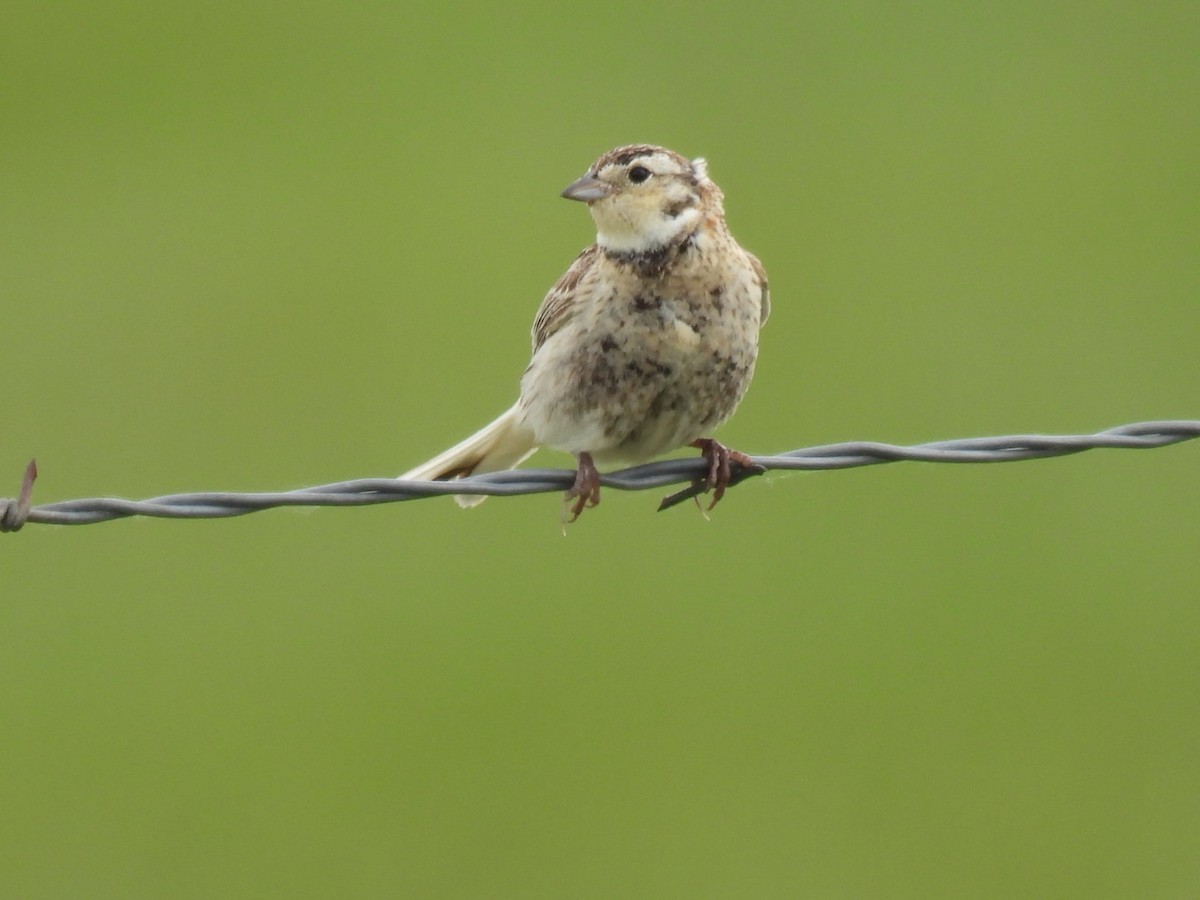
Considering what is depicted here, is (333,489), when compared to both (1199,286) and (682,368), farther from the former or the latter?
(1199,286)

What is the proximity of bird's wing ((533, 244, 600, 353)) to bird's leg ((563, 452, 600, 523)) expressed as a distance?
47 centimetres

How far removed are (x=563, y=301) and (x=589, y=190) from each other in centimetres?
36

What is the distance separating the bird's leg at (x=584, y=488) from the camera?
17.7 feet

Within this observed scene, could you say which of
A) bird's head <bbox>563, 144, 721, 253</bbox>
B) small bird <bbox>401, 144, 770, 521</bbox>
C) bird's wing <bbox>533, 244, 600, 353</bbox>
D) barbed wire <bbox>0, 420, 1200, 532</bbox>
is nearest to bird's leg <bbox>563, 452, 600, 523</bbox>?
small bird <bbox>401, 144, 770, 521</bbox>

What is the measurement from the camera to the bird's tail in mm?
6527

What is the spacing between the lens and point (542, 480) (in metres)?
5.00

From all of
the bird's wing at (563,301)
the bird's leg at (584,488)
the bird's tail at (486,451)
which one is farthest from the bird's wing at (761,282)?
the bird's tail at (486,451)

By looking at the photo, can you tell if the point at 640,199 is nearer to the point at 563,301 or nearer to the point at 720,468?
the point at 563,301

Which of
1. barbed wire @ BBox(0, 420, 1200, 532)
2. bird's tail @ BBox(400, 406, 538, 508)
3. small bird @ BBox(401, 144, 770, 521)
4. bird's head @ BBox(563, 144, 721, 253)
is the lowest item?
barbed wire @ BBox(0, 420, 1200, 532)

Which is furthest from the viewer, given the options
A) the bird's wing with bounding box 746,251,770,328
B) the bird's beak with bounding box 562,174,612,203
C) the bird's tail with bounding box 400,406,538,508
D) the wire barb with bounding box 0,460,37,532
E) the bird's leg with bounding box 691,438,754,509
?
the bird's tail with bounding box 400,406,538,508

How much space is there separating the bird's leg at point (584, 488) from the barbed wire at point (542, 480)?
0.16 meters

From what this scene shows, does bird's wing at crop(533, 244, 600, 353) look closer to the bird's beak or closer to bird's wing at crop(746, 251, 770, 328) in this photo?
the bird's beak

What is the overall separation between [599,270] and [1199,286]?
6912mm

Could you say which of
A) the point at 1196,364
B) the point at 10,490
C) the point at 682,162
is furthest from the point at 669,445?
the point at 1196,364
